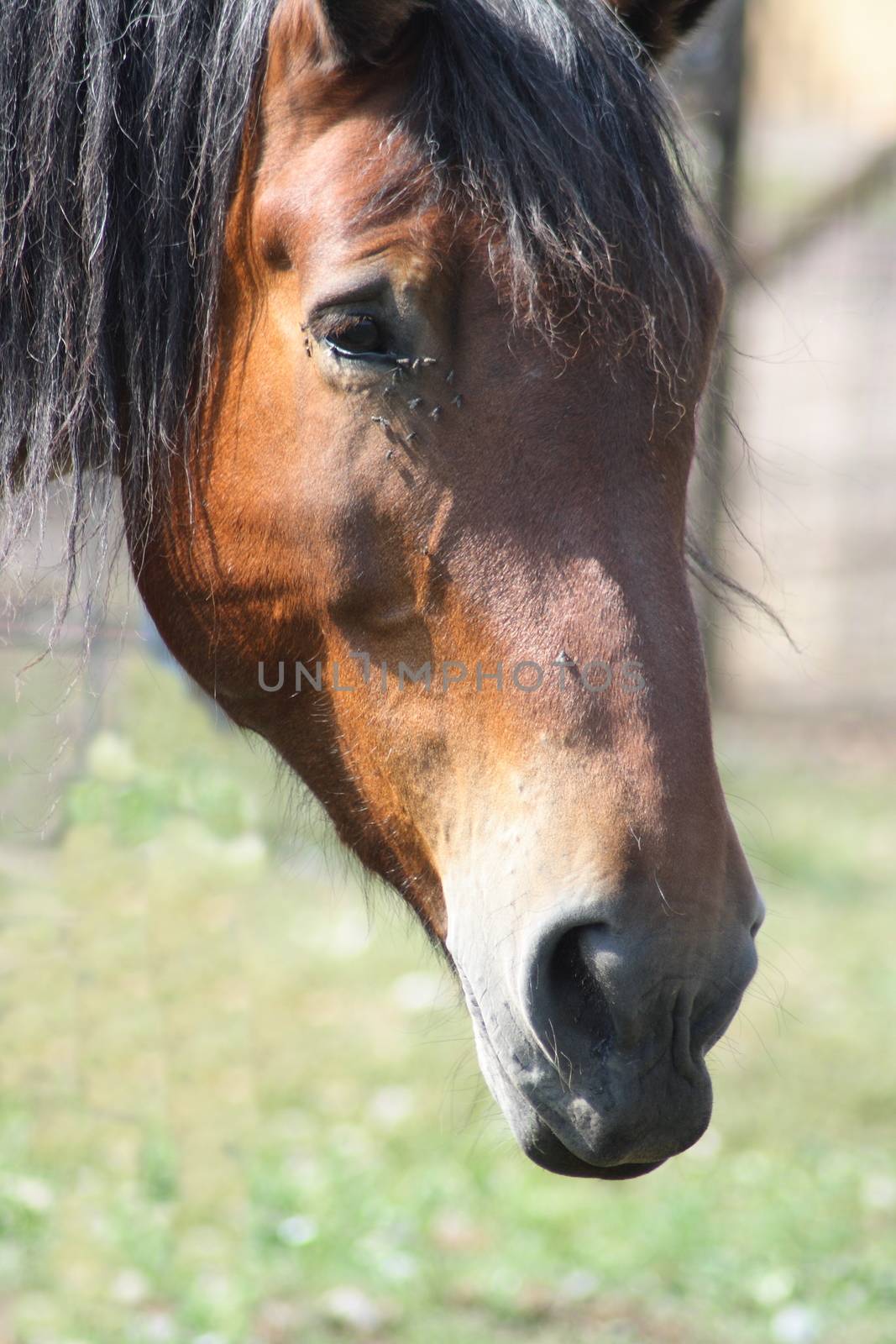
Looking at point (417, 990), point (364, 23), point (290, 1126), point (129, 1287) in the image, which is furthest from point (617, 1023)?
point (417, 990)

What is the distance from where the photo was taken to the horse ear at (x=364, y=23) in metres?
1.63

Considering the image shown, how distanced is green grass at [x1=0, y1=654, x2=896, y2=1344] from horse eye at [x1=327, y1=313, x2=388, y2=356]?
49.2 inches

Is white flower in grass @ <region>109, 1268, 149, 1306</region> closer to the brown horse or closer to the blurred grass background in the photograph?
the blurred grass background

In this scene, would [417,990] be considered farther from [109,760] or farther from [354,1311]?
[109,760]

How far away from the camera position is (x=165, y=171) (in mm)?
1793

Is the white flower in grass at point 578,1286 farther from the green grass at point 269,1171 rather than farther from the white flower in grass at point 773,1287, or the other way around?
the white flower in grass at point 773,1287

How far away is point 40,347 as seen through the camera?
73.0 inches

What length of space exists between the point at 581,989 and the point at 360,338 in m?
0.86

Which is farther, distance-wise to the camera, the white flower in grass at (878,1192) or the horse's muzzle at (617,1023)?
the white flower in grass at (878,1192)

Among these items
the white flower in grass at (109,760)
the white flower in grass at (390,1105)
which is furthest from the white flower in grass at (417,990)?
the white flower in grass at (109,760)

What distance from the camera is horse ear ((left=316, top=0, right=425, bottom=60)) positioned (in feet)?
5.33

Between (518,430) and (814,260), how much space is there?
22.6 feet

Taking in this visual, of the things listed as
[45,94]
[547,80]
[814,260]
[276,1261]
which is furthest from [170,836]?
[814,260]

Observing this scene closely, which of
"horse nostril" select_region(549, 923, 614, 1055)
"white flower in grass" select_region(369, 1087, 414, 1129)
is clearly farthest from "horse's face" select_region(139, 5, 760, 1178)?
"white flower in grass" select_region(369, 1087, 414, 1129)
